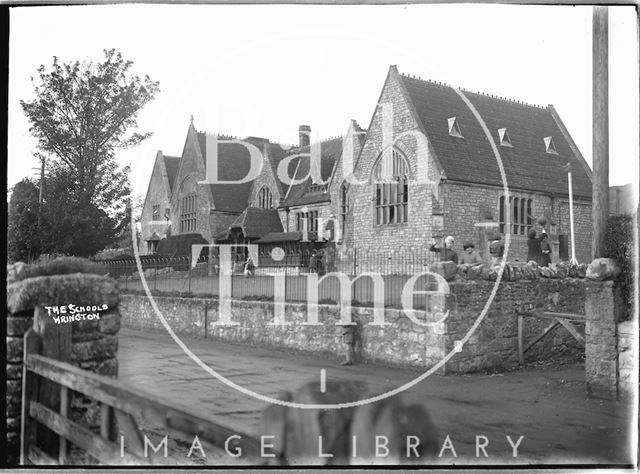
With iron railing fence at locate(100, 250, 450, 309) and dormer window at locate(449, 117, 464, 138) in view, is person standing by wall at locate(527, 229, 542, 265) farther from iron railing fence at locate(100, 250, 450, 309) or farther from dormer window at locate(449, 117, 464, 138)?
dormer window at locate(449, 117, 464, 138)

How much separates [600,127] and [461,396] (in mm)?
4081

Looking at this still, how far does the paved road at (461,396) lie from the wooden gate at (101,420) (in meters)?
0.19

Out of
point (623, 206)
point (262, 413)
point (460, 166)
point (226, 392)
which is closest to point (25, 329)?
point (262, 413)

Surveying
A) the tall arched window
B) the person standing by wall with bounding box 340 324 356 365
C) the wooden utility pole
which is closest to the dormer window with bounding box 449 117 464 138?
the tall arched window

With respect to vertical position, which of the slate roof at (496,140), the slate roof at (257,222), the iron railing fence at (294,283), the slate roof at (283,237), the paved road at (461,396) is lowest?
the paved road at (461,396)

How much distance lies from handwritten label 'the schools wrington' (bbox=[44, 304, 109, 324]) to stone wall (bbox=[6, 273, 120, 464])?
0.03 metres

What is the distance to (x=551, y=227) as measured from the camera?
1096 inches

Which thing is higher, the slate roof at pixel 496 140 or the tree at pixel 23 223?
the slate roof at pixel 496 140

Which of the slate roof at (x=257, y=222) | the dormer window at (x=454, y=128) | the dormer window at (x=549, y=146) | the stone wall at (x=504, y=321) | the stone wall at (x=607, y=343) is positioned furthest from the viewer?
the slate roof at (x=257, y=222)

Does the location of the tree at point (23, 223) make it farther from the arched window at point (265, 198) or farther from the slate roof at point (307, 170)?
the arched window at point (265, 198)

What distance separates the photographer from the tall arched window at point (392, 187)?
25.8 m

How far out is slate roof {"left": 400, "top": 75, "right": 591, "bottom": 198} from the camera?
2541 centimetres

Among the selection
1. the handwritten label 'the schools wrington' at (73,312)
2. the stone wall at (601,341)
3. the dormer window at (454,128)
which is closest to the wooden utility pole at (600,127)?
the stone wall at (601,341)

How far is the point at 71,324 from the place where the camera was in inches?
214
